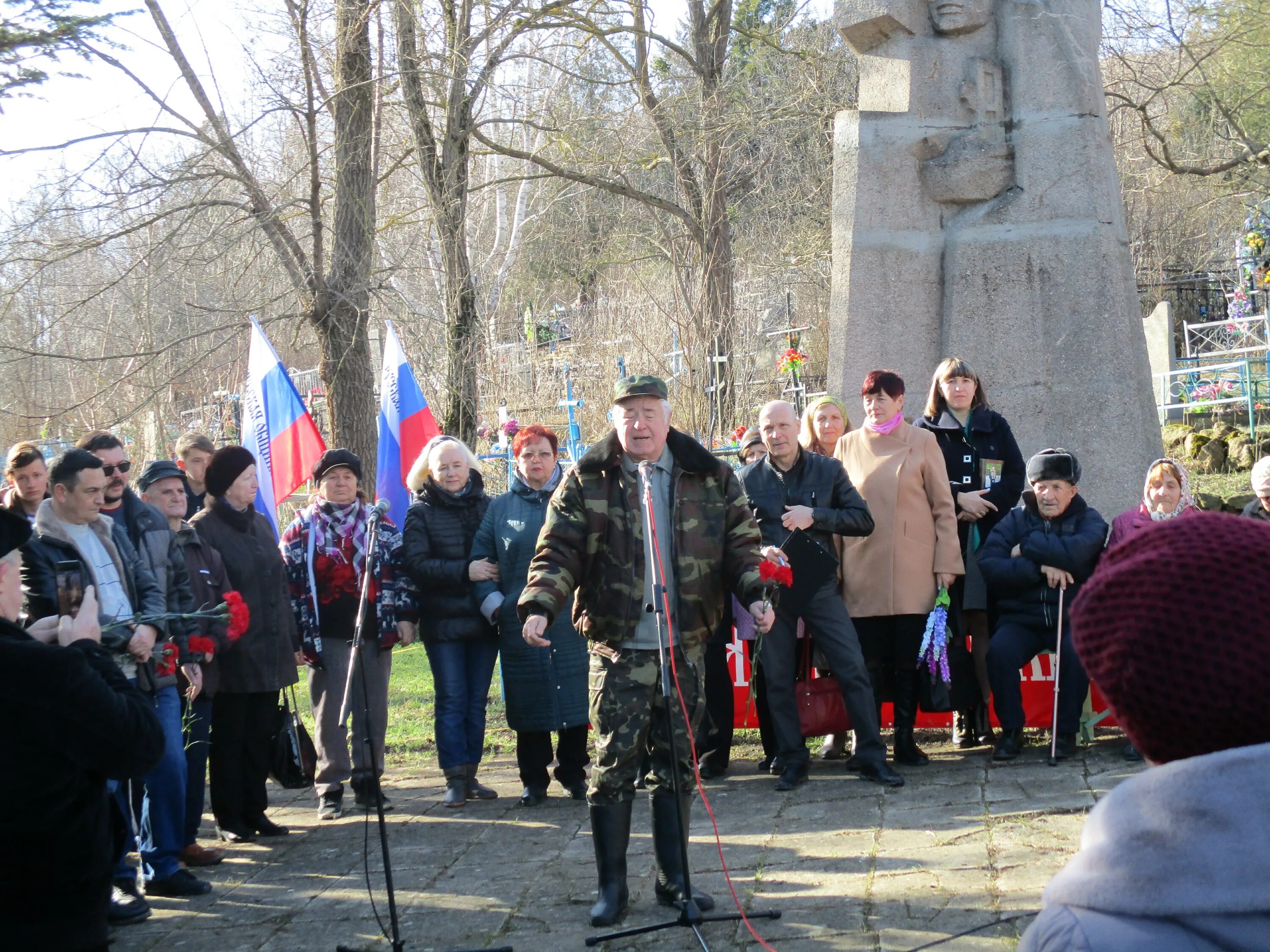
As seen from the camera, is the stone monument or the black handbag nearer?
the black handbag

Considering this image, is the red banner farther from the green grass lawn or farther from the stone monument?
the stone monument

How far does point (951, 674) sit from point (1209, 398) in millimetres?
14004

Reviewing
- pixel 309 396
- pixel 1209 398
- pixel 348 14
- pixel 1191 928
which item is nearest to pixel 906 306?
pixel 348 14

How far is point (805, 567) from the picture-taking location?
6977mm

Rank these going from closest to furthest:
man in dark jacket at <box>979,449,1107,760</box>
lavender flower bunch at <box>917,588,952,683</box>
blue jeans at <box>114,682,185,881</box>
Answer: blue jeans at <box>114,682,185,881</box>, man in dark jacket at <box>979,449,1107,760</box>, lavender flower bunch at <box>917,588,952,683</box>

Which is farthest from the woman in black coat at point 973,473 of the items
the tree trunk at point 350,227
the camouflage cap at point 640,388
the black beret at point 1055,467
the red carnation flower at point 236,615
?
the tree trunk at point 350,227

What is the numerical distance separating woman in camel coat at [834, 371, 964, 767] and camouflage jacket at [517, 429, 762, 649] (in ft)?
7.01

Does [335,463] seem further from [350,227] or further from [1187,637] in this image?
[1187,637]

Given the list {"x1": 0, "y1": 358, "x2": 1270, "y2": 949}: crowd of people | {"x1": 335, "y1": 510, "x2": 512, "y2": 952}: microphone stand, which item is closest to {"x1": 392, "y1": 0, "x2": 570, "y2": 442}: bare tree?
{"x1": 0, "y1": 358, "x2": 1270, "y2": 949}: crowd of people

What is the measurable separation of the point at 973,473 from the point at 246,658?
415 cm

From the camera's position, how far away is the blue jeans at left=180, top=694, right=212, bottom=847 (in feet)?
20.7

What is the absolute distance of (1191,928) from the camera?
130 cm

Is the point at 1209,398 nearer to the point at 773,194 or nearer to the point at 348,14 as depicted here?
the point at 773,194

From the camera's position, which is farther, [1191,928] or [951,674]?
[951,674]
